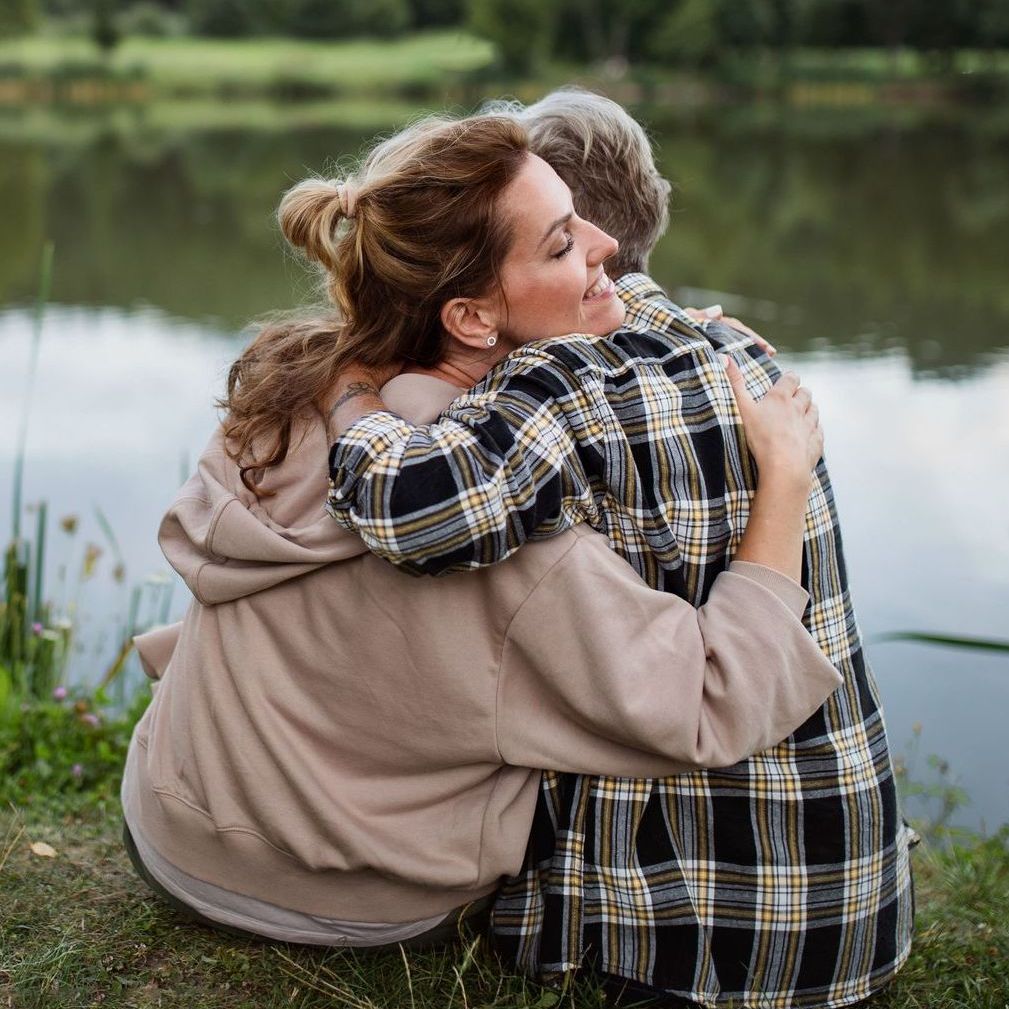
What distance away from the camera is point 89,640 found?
4215mm

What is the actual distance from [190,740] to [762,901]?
801 mm

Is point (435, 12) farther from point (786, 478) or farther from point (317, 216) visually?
point (786, 478)

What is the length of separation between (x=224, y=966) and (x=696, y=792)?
0.76 m

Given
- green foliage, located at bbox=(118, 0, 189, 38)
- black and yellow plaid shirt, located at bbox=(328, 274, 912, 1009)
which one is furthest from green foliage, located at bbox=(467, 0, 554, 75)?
green foliage, located at bbox=(118, 0, 189, 38)

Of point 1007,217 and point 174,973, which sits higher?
point 174,973

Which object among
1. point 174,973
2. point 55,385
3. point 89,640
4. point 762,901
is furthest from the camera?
point 55,385

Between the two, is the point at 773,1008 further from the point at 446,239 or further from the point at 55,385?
the point at 55,385

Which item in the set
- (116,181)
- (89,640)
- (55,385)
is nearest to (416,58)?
(116,181)

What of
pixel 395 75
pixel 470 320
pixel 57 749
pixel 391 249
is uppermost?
pixel 391 249

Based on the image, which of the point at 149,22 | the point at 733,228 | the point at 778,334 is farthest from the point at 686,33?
the point at 778,334

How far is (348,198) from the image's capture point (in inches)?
72.5

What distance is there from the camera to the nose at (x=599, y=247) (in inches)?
74.6

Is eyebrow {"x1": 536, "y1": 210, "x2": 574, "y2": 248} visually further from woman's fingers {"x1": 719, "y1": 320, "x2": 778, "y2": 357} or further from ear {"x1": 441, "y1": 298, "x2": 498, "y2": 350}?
woman's fingers {"x1": 719, "y1": 320, "x2": 778, "y2": 357}

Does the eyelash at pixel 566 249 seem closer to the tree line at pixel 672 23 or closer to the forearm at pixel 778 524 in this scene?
the forearm at pixel 778 524
